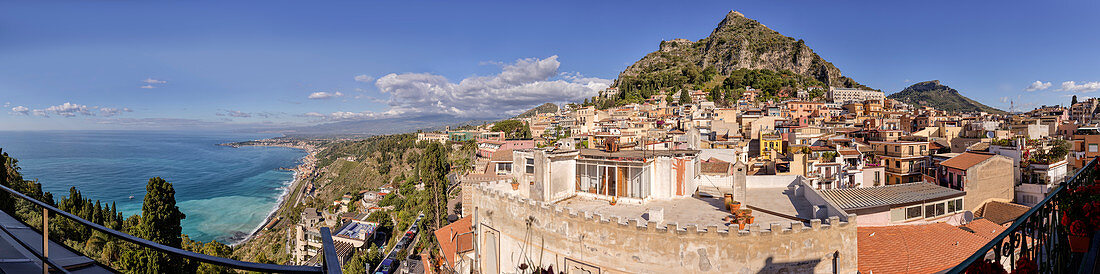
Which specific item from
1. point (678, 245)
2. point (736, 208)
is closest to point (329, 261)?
point (678, 245)

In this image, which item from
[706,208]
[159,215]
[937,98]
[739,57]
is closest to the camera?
[706,208]

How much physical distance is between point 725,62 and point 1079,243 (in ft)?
443

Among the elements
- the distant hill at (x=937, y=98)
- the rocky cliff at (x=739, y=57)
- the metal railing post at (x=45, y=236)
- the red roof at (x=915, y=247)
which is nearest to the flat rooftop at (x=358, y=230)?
the red roof at (x=915, y=247)

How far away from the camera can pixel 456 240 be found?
608 inches

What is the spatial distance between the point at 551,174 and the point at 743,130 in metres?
45.8

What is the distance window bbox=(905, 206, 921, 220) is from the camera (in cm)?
1578

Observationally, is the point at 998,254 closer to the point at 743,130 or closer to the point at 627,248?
the point at 627,248

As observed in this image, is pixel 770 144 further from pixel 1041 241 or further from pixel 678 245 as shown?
pixel 1041 241

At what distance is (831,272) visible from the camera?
858 centimetres

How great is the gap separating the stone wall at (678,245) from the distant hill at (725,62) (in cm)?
8891

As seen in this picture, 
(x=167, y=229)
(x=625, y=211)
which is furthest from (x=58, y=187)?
(x=625, y=211)

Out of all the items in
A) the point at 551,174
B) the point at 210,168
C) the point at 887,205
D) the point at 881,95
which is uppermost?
the point at 881,95

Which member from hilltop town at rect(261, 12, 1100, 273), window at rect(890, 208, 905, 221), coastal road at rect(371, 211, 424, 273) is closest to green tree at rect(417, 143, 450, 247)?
hilltop town at rect(261, 12, 1100, 273)

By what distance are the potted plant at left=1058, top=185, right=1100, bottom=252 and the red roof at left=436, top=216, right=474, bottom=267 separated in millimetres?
13110
